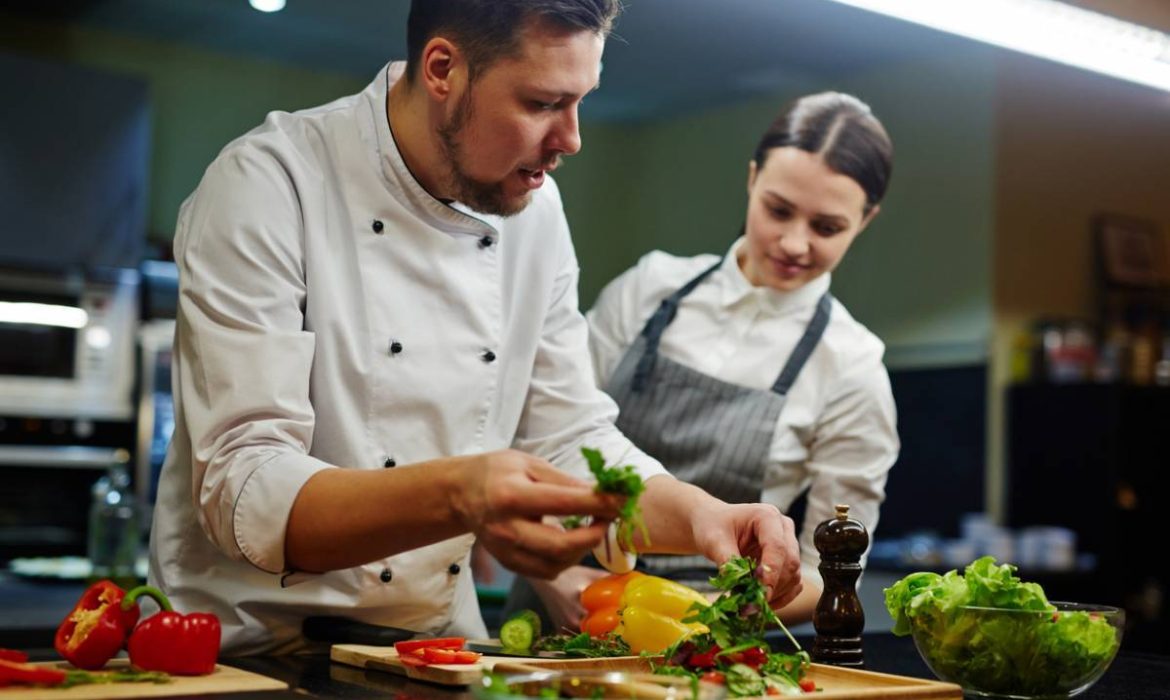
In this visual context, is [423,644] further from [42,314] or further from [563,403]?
[42,314]

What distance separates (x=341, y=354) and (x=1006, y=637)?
0.85m

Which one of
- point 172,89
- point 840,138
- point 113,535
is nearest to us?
point 840,138

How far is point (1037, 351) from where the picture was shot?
5160 mm

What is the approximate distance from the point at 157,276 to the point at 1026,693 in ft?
13.3

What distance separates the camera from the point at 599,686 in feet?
3.52

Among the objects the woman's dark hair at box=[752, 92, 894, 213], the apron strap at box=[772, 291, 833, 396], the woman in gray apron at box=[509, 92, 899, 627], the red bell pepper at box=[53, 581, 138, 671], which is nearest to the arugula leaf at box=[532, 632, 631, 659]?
the red bell pepper at box=[53, 581, 138, 671]

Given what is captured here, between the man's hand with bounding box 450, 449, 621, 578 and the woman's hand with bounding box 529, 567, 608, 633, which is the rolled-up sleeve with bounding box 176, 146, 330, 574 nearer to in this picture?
the man's hand with bounding box 450, 449, 621, 578

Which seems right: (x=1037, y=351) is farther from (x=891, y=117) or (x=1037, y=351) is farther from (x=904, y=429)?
(x=891, y=117)

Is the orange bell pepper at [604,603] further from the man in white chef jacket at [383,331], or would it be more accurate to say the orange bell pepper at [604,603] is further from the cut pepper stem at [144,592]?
the cut pepper stem at [144,592]

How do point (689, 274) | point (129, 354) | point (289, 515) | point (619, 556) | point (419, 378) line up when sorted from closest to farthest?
point (289, 515), point (619, 556), point (419, 378), point (689, 274), point (129, 354)

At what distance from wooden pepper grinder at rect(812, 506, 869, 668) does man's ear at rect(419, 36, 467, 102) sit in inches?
27.2

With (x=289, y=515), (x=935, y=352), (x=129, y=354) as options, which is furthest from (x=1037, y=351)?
(x=289, y=515)

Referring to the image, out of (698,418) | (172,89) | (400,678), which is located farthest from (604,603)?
(172,89)

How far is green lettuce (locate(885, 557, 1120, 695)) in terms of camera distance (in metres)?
1.34
